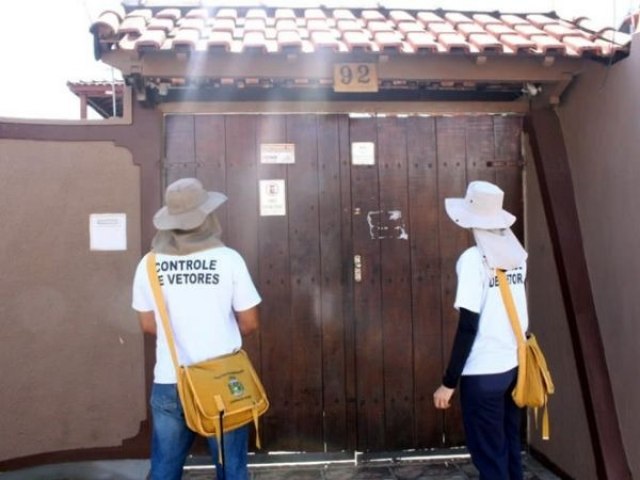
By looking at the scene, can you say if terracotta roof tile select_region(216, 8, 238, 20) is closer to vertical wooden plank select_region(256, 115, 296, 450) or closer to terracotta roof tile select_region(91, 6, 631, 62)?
terracotta roof tile select_region(91, 6, 631, 62)

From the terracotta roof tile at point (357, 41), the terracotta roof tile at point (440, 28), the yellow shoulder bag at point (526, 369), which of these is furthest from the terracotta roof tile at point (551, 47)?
the yellow shoulder bag at point (526, 369)

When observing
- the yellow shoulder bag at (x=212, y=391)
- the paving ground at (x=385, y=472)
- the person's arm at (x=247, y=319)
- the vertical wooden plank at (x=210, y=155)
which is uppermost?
the vertical wooden plank at (x=210, y=155)

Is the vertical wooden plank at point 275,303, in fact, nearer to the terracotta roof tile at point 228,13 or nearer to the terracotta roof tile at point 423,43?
the terracotta roof tile at point 228,13

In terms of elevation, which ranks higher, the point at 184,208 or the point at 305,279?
the point at 184,208

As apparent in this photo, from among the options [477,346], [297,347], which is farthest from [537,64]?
[297,347]

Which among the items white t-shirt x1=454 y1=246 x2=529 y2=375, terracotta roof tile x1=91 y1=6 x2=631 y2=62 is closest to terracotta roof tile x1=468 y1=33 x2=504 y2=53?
terracotta roof tile x1=91 y1=6 x2=631 y2=62

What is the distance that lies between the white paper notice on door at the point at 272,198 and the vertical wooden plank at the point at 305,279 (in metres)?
0.05

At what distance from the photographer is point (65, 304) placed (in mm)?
4066

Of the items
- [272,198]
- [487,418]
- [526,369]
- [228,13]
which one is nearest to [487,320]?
[526,369]

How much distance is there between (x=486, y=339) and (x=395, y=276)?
1556 millimetres

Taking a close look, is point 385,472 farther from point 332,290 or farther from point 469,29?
point 469,29

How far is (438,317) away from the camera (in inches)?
177

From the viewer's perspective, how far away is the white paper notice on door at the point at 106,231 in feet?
13.4

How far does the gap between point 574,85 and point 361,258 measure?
1.80 m
